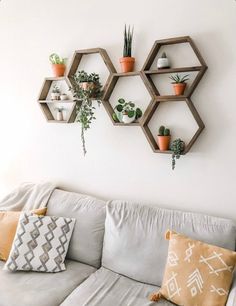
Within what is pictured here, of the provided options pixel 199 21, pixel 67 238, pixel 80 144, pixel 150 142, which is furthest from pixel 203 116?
pixel 67 238

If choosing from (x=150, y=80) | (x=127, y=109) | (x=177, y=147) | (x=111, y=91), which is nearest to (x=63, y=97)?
(x=111, y=91)

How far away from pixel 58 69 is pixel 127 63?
0.64 metres

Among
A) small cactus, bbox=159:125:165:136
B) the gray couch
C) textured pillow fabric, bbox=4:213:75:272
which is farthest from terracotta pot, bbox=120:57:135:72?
textured pillow fabric, bbox=4:213:75:272

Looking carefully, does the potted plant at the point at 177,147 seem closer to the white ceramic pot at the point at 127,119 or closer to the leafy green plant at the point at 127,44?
the white ceramic pot at the point at 127,119

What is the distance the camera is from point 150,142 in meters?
1.97

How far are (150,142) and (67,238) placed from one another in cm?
91

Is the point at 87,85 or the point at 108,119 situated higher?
the point at 87,85

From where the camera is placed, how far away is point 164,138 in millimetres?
1908

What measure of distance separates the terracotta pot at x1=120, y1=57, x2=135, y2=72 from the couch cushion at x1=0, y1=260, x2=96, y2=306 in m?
1.45

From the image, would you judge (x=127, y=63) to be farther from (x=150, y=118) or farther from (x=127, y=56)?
(x=150, y=118)

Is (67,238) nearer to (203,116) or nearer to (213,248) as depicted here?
(213,248)

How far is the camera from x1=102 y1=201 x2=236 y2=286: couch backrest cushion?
66.5 inches

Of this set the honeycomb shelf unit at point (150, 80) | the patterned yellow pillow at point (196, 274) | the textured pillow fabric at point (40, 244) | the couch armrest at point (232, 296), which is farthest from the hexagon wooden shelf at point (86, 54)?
the couch armrest at point (232, 296)

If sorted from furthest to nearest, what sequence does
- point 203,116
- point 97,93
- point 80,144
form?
1. point 80,144
2. point 97,93
3. point 203,116
